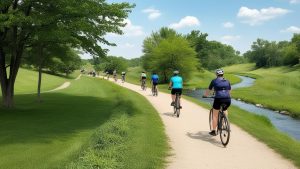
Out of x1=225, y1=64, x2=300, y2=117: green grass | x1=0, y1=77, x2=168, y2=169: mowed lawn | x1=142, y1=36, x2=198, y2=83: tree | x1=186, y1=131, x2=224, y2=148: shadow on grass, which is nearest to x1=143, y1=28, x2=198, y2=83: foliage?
x1=142, y1=36, x2=198, y2=83: tree

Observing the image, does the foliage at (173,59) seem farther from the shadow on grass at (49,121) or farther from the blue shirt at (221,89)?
the blue shirt at (221,89)

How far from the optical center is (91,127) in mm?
19109

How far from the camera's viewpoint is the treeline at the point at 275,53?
129 m

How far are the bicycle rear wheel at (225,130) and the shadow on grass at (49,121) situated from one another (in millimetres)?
7225

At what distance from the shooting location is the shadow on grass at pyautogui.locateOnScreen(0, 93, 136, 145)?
16.9m

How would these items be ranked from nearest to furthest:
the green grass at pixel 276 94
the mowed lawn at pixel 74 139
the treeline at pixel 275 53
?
the mowed lawn at pixel 74 139 < the green grass at pixel 276 94 < the treeline at pixel 275 53

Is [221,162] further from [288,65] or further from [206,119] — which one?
[288,65]


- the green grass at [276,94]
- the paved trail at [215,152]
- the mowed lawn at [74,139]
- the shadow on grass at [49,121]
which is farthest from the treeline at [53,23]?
the green grass at [276,94]

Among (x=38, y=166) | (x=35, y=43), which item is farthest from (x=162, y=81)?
(x=38, y=166)

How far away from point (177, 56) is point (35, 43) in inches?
2070

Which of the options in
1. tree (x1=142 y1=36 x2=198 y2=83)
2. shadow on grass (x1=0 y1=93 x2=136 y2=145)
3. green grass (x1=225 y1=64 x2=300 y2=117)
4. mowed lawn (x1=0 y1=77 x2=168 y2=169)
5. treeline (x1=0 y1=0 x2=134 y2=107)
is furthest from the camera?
tree (x1=142 y1=36 x2=198 y2=83)

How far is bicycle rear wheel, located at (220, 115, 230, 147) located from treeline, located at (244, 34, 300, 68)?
11921 centimetres

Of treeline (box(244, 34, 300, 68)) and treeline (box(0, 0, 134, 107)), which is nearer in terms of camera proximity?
treeline (box(0, 0, 134, 107))

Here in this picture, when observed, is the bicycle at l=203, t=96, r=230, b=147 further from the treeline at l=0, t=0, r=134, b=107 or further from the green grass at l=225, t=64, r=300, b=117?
the green grass at l=225, t=64, r=300, b=117
